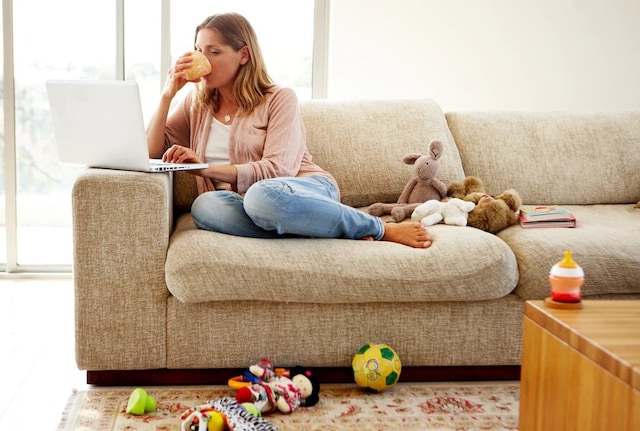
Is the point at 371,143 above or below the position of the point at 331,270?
above

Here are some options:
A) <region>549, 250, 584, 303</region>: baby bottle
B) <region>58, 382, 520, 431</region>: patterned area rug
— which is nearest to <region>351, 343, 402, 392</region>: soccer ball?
<region>58, 382, 520, 431</region>: patterned area rug

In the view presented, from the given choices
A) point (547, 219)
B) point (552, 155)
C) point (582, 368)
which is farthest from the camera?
point (552, 155)

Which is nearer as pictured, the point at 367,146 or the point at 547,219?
the point at 547,219

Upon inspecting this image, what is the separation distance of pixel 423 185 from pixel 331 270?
2.25 feet

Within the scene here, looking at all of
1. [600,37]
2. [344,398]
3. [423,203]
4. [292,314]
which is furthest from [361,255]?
[600,37]

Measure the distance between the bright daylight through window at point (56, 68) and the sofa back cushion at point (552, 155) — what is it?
4.42ft

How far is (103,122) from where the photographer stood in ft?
6.86

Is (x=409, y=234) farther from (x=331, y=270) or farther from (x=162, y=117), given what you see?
(x=162, y=117)

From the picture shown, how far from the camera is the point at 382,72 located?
3.77 meters

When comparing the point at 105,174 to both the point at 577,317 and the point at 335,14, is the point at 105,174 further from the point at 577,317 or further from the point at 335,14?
the point at 335,14

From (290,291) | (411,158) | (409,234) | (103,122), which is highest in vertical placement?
(103,122)

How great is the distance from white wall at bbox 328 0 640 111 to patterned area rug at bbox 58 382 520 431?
1.95 metres

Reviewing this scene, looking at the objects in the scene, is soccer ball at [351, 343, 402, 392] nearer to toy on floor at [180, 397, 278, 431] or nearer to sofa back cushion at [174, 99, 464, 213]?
toy on floor at [180, 397, 278, 431]

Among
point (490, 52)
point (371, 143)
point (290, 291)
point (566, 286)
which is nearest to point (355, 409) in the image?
point (290, 291)
